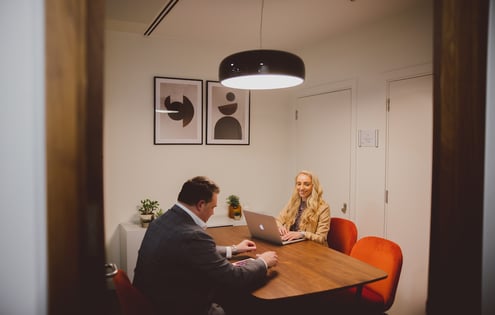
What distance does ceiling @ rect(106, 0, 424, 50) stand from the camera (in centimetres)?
290

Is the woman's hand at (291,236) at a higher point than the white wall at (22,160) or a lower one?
lower

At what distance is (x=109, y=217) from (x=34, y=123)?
3227 mm

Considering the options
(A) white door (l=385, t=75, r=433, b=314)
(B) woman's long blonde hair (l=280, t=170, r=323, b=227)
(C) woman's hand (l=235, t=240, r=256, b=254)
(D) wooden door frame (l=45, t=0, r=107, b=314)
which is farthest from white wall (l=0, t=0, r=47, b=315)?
(A) white door (l=385, t=75, r=433, b=314)

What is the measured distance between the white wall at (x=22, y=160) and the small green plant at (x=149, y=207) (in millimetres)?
3059

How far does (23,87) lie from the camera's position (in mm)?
691

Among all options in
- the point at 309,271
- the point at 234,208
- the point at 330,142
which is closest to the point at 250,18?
the point at 330,142

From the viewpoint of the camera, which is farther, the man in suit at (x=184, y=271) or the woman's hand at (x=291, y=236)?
the woman's hand at (x=291, y=236)

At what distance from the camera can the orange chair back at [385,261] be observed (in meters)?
2.21

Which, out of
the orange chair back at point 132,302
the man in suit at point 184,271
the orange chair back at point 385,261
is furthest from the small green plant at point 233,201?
the orange chair back at point 132,302

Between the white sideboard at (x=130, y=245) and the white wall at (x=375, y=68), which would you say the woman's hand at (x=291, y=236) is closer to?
the white wall at (x=375, y=68)

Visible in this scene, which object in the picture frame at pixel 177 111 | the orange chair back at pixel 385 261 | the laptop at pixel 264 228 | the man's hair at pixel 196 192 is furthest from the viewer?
the picture frame at pixel 177 111

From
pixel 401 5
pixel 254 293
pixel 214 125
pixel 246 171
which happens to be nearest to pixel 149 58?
pixel 214 125

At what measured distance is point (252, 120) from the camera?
4469mm

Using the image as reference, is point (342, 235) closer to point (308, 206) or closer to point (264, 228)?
point (308, 206)
